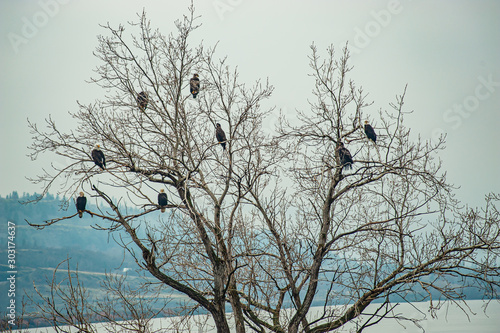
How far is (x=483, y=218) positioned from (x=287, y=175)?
3.21 metres

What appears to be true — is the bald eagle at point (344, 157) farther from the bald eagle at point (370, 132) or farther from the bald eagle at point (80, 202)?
the bald eagle at point (80, 202)

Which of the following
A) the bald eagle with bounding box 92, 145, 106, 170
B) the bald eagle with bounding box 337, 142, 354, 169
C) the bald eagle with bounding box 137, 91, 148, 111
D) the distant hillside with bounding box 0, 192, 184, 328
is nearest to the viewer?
the bald eagle with bounding box 92, 145, 106, 170

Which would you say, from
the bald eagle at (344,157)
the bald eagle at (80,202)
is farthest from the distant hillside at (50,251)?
the bald eagle at (344,157)

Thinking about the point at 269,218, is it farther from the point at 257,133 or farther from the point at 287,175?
the point at 257,133

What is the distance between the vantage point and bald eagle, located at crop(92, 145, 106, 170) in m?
5.40

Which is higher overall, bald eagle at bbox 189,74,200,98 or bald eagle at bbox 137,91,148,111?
bald eagle at bbox 189,74,200,98

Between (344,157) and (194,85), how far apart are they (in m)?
2.51

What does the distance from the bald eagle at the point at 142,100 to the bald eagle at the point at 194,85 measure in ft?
2.43

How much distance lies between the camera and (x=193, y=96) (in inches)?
259

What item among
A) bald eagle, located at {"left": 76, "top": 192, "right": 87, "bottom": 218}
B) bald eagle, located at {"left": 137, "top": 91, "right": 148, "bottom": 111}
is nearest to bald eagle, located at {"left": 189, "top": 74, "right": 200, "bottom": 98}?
bald eagle, located at {"left": 137, "top": 91, "right": 148, "bottom": 111}

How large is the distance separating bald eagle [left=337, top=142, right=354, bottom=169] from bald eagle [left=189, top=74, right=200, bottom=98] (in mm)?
2346

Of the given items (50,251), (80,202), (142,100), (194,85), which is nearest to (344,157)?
(194,85)

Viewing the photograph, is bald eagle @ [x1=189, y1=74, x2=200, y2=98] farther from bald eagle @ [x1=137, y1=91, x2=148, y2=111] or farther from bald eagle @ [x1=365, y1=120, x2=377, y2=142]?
bald eagle @ [x1=365, y1=120, x2=377, y2=142]

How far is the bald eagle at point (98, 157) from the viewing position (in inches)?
213
